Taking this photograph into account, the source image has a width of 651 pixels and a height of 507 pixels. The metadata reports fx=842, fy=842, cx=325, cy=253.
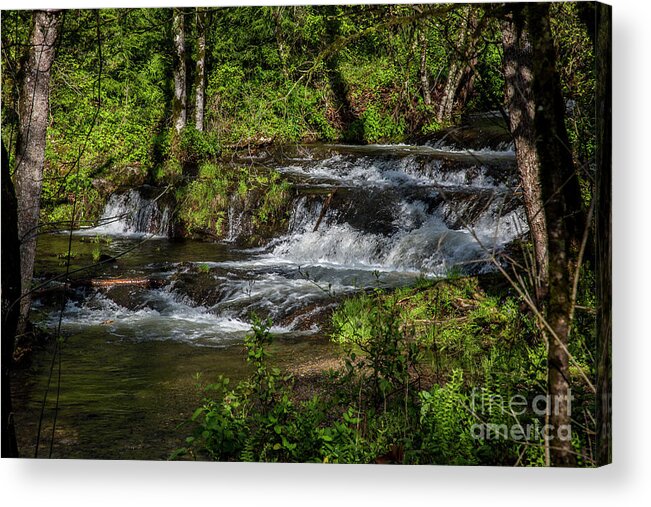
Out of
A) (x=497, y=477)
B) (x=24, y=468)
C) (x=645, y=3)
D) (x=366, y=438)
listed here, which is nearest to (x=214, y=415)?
(x=366, y=438)

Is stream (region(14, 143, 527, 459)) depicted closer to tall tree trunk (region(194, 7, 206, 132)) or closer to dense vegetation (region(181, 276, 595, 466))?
dense vegetation (region(181, 276, 595, 466))

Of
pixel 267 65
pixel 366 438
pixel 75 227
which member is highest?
pixel 267 65

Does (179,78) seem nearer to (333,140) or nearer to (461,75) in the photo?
(333,140)

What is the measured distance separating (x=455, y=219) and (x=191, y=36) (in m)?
1.93

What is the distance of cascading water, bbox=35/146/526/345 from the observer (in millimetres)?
4848

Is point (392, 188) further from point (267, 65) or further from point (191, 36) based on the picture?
point (191, 36)

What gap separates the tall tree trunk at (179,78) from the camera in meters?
4.95

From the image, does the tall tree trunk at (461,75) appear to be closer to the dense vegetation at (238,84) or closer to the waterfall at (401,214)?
the dense vegetation at (238,84)

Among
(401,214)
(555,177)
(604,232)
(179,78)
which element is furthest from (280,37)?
(604,232)

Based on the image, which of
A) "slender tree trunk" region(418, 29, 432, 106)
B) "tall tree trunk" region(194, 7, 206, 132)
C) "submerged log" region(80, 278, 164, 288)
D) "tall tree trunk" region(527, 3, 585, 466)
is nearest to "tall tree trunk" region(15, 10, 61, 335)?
"submerged log" region(80, 278, 164, 288)

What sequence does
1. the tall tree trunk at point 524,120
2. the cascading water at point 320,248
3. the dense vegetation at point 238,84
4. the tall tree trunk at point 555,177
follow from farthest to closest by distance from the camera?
the cascading water at point 320,248, the dense vegetation at point 238,84, the tall tree trunk at point 524,120, the tall tree trunk at point 555,177

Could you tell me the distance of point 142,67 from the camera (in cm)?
517

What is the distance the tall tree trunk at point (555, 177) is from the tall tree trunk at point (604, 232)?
5.3 inches

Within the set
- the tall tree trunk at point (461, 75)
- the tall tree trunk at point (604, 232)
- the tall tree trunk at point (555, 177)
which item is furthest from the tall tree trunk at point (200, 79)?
the tall tree trunk at point (604, 232)
